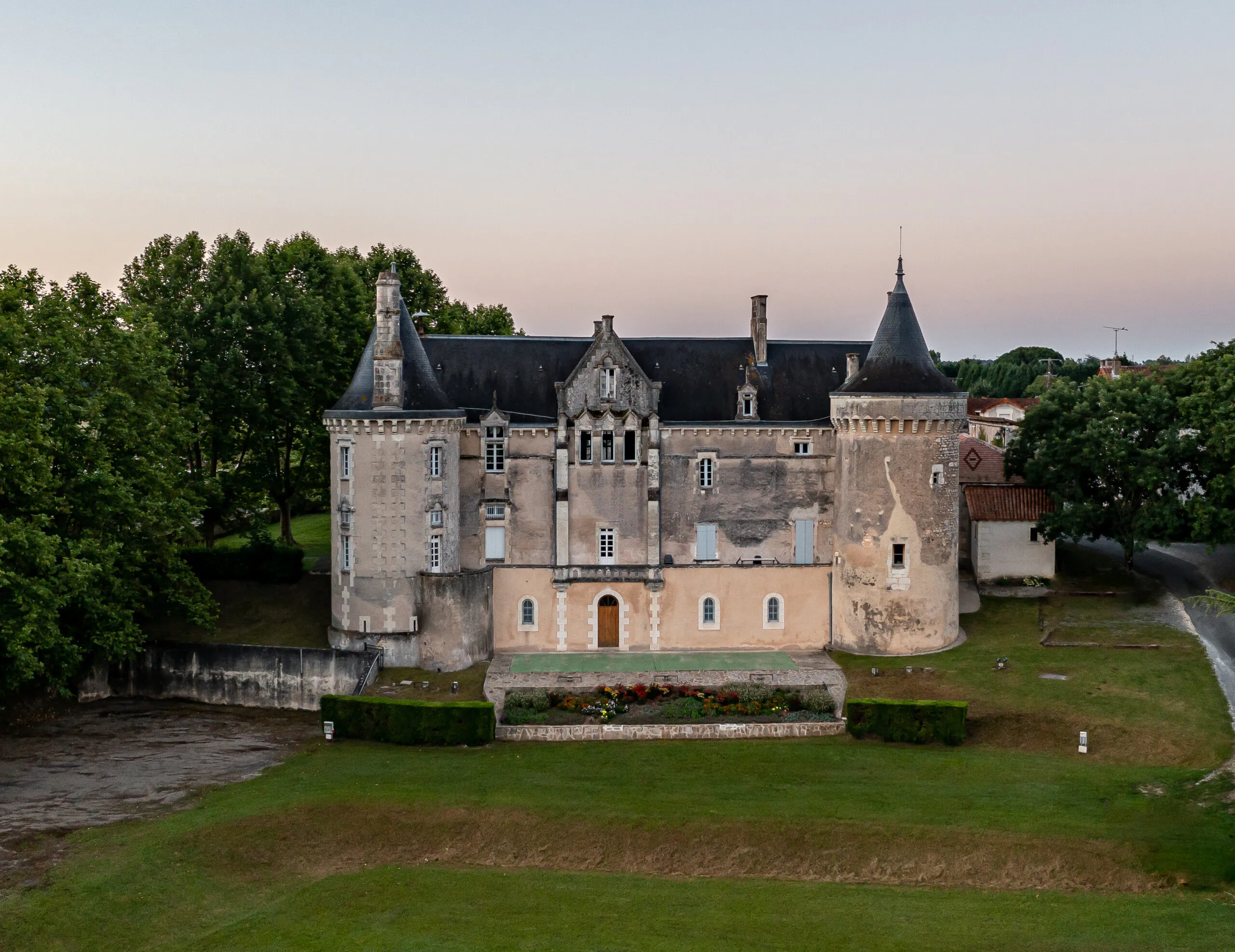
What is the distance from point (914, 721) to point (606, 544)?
16.5 meters

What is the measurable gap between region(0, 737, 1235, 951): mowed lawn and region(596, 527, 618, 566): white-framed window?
537 inches

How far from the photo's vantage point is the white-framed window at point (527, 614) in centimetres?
5225

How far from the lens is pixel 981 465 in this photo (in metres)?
62.1

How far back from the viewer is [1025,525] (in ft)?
188

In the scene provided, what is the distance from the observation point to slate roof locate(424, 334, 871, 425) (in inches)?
2093

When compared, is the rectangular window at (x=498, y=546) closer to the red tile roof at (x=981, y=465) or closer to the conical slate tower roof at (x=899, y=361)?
the conical slate tower roof at (x=899, y=361)

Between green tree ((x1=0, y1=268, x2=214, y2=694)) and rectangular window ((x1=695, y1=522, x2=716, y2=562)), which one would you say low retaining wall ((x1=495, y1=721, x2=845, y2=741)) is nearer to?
rectangular window ((x1=695, y1=522, x2=716, y2=562))

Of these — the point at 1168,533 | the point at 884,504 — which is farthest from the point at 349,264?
the point at 1168,533

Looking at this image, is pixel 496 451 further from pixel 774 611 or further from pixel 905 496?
pixel 905 496

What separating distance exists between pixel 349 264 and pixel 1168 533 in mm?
45637

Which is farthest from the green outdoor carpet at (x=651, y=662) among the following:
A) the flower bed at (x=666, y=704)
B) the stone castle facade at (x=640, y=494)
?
the flower bed at (x=666, y=704)

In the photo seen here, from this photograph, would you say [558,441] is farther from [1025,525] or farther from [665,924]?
[665,924]

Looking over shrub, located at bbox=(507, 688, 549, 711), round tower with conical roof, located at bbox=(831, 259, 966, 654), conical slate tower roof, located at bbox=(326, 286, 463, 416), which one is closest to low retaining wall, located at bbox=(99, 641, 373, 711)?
shrub, located at bbox=(507, 688, 549, 711)

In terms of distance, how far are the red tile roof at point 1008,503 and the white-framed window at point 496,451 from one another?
75.1ft
